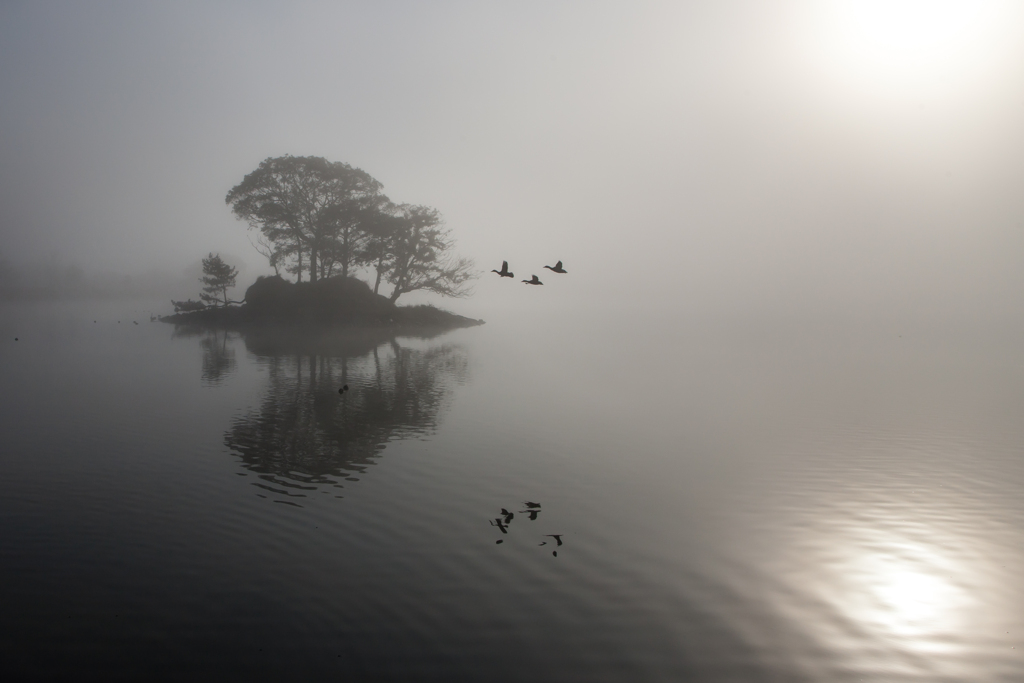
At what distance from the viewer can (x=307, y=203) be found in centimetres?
6106

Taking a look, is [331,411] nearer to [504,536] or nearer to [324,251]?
[504,536]

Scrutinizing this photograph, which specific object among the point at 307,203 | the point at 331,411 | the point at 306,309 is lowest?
the point at 331,411

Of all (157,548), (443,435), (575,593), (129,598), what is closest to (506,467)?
(443,435)

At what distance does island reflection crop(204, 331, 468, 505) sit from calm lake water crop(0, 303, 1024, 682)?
15cm

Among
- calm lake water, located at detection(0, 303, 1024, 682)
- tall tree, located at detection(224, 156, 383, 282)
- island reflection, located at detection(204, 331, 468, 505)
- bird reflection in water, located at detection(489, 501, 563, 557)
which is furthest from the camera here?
tall tree, located at detection(224, 156, 383, 282)

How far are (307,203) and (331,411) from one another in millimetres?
44329

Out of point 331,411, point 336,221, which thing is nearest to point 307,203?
point 336,221

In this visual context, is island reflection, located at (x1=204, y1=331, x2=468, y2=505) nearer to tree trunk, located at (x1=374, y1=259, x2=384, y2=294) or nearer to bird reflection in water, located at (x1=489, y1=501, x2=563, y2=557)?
bird reflection in water, located at (x1=489, y1=501, x2=563, y2=557)

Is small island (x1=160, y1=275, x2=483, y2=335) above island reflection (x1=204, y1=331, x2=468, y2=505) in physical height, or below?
above

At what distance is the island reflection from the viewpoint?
48.4ft

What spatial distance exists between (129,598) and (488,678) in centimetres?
480

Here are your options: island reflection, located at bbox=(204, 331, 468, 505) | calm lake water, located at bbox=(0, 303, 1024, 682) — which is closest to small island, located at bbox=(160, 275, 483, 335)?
island reflection, located at bbox=(204, 331, 468, 505)

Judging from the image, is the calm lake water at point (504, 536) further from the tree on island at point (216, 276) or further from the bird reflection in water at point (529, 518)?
the tree on island at point (216, 276)

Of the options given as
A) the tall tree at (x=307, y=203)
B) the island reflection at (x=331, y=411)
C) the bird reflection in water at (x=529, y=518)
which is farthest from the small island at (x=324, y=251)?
the bird reflection in water at (x=529, y=518)
